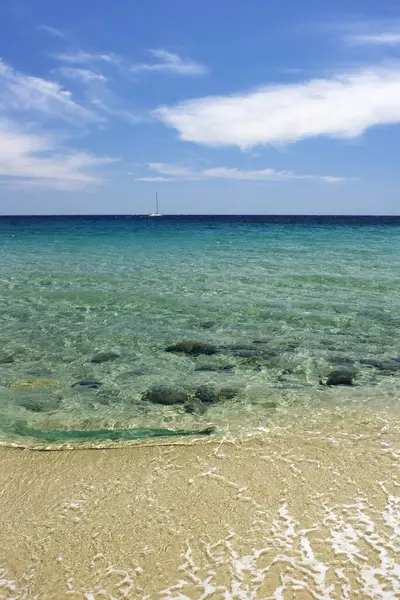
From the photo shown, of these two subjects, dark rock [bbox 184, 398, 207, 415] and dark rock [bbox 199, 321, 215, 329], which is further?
dark rock [bbox 199, 321, 215, 329]

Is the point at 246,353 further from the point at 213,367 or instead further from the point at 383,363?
the point at 383,363

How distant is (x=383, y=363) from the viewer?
752cm

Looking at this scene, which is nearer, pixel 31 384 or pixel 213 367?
pixel 31 384

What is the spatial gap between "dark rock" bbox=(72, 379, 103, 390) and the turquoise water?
0.04ft

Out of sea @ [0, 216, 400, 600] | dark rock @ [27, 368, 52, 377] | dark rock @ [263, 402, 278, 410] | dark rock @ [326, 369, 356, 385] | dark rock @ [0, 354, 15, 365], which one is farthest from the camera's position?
dark rock @ [0, 354, 15, 365]

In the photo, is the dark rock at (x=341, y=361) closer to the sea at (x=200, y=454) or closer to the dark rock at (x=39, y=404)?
the sea at (x=200, y=454)

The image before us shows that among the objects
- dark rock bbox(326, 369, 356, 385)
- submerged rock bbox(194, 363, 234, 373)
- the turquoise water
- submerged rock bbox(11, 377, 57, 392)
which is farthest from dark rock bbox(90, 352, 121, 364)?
dark rock bbox(326, 369, 356, 385)

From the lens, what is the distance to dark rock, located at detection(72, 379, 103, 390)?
667cm

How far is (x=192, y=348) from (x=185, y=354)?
29 centimetres

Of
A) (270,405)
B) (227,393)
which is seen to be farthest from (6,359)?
(270,405)

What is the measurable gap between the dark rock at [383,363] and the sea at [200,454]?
3cm

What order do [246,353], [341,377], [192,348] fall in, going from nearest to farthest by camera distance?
[341,377] → [246,353] → [192,348]

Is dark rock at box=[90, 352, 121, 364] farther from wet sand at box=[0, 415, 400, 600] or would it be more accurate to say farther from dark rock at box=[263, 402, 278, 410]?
wet sand at box=[0, 415, 400, 600]

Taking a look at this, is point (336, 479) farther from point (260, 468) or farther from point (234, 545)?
point (234, 545)
